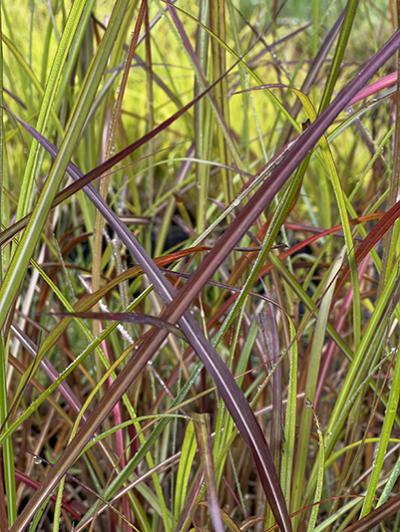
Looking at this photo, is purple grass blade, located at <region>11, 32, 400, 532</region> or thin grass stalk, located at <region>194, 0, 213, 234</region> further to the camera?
thin grass stalk, located at <region>194, 0, 213, 234</region>

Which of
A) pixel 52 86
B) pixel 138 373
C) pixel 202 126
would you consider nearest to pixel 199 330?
pixel 138 373

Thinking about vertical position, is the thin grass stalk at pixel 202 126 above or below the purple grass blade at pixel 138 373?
above

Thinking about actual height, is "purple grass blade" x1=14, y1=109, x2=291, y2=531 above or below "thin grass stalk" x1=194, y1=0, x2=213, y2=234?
below

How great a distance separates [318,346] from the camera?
20.2 inches

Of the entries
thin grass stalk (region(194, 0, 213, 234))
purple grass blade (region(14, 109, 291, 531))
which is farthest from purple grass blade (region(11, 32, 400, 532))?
thin grass stalk (region(194, 0, 213, 234))

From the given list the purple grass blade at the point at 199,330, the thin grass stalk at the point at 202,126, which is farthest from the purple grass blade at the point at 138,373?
the thin grass stalk at the point at 202,126

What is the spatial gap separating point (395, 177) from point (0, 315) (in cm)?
24

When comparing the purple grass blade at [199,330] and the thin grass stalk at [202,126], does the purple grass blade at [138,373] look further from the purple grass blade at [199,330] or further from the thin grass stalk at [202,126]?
the thin grass stalk at [202,126]

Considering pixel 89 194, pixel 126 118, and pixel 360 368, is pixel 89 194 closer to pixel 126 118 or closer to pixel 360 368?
pixel 360 368

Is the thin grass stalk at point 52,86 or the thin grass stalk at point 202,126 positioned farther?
the thin grass stalk at point 202,126

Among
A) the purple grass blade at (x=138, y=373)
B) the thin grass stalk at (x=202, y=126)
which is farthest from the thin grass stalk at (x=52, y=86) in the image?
the thin grass stalk at (x=202, y=126)

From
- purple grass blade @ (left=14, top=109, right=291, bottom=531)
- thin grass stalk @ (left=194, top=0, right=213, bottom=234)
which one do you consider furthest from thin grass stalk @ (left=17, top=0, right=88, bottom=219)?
thin grass stalk @ (left=194, top=0, right=213, bottom=234)

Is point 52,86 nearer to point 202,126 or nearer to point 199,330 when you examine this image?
point 199,330

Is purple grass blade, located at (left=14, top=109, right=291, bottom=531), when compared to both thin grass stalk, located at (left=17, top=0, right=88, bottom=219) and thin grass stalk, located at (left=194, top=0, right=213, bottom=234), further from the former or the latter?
thin grass stalk, located at (left=194, top=0, right=213, bottom=234)
